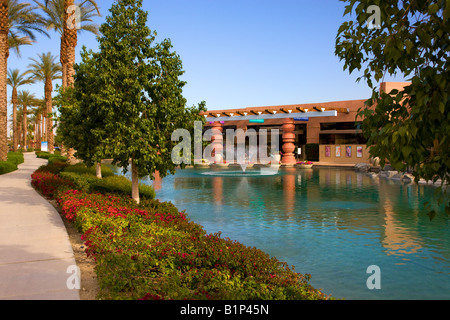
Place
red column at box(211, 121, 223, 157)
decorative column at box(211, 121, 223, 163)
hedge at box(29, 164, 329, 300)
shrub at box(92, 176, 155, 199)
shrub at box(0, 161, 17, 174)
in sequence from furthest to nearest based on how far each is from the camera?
1. red column at box(211, 121, 223, 157)
2. decorative column at box(211, 121, 223, 163)
3. shrub at box(0, 161, 17, 174)
4. shrub at box(92, 176, 155, 199)
5. hedge at box(29, 164, 329, 300)

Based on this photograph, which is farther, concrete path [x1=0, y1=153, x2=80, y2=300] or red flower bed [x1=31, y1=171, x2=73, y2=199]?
red flower bed [x1=31, y1=171, x2=73, y2=199]

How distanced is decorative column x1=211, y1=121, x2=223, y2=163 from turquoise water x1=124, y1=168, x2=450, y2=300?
2922cm

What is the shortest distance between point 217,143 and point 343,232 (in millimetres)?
41226

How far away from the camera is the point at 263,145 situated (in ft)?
200

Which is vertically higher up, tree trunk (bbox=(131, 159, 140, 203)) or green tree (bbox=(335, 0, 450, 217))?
green tree (bbox=(335, 0, 450, 217))

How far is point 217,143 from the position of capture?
2085 inches

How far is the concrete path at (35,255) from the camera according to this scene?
5855 mm

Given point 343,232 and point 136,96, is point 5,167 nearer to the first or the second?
point 136,96

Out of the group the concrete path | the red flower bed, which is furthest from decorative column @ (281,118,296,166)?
the concrete path

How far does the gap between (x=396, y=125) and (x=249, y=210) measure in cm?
1318

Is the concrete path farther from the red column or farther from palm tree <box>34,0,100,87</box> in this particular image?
the red column

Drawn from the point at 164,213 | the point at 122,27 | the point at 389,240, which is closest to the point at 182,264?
the point at 164,213

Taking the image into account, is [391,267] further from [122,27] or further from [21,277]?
[122,27]

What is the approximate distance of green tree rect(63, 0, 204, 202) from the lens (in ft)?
40.1
